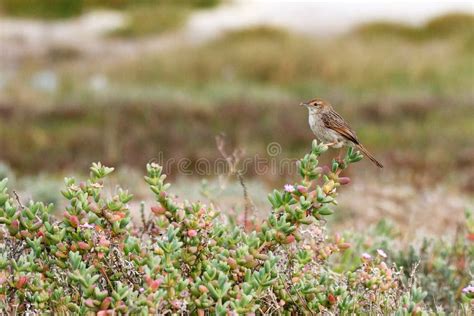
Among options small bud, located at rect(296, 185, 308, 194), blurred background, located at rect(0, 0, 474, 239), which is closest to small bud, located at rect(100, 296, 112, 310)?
small bud, located at rect(296, 185, 308, 194)

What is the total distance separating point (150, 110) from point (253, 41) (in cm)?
892

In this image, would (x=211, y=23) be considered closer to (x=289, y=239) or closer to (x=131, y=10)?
(x=131, y=10)

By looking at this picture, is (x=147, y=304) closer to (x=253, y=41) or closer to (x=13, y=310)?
(x=13, y=310)

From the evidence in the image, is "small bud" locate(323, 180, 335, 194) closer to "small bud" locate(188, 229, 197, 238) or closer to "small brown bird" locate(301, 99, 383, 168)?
"small bud" locate(188, 229, 197, 238)

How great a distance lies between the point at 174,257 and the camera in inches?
141

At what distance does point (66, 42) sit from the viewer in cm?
2925

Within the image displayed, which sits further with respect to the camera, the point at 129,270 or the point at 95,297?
the point at 129,270

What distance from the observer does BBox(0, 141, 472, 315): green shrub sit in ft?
11.4

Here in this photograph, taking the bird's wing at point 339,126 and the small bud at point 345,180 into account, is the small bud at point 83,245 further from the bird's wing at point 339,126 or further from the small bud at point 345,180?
the bird's wing at point 339,126

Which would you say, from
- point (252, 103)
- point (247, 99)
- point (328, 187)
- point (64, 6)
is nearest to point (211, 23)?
point (64, 6)

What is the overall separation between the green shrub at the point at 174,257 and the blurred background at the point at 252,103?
2.37 m

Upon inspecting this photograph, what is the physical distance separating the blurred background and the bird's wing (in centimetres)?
144

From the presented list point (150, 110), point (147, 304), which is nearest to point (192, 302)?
point (147, 304)

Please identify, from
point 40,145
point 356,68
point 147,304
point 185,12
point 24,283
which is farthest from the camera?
point 185,12
